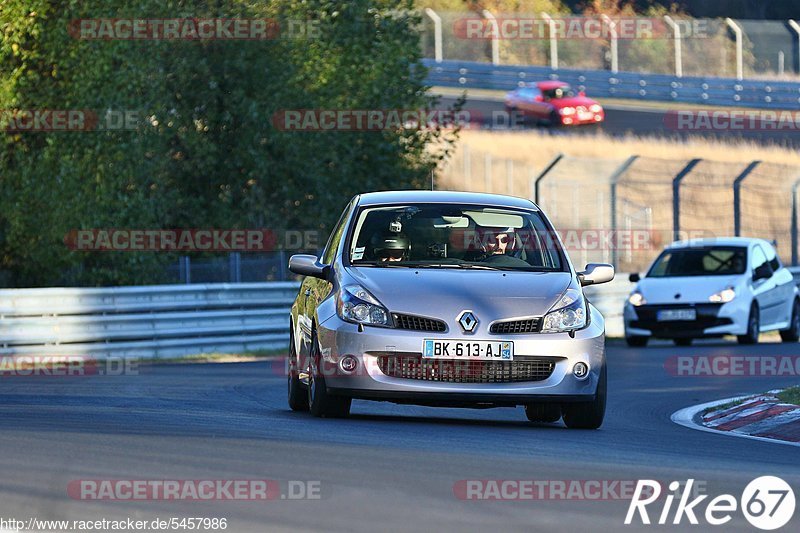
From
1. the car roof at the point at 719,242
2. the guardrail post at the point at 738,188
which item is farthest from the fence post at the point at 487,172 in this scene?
the car roof at the point at 719,242

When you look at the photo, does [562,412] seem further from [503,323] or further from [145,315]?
[145,315]

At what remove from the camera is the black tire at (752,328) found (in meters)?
24.5

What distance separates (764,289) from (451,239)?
14.1m

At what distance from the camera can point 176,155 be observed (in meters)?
28.1

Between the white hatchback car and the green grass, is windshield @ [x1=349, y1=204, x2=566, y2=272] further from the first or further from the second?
the white hatchback car

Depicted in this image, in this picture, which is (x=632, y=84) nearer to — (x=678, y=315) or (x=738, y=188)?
(x=738, y=188)

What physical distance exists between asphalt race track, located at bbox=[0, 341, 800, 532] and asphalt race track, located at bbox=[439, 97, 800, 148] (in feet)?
118

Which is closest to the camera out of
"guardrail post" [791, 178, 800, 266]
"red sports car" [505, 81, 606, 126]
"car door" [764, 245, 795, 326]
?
"car door" [764, 245, 795, 326]

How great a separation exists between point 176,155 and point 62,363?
24.8ft

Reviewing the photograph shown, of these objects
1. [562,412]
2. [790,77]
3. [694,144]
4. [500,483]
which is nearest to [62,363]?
[562,412]

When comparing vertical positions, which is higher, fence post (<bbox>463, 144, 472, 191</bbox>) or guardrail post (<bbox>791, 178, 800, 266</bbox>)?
guardrail post (<bbox>791, 178, 800, 266</bbox>)

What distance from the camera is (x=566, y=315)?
11.3 metres

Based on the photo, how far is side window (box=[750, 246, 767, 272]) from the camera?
25.3 m

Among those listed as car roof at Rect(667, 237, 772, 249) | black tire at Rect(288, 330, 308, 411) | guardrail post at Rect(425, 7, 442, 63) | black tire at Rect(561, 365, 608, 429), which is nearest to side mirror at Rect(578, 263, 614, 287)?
black tire at Rect(561, 365, 608, 429)
